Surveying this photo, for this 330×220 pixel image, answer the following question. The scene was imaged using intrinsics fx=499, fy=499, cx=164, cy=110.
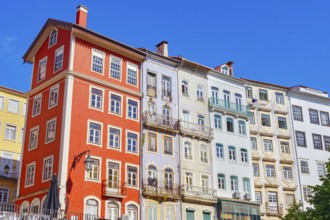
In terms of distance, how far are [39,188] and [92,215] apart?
6.02 metres

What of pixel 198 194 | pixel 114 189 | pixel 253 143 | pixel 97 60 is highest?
pixel 97 60

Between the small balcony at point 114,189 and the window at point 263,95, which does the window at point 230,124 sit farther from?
the small balcony at point 114,189

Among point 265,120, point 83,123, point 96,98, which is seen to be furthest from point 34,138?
point 265,120

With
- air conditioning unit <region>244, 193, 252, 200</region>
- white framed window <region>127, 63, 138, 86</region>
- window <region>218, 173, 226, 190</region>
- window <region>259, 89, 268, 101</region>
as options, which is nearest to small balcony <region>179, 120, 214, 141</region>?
window <region>218, 173, 226, 190</region>

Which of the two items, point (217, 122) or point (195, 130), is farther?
point (217, 122)

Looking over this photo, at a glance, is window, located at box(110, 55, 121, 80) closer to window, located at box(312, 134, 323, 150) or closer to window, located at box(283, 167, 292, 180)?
window, located at box(283, 167, 292, 180)

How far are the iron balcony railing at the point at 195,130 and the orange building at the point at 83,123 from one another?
4.85 meters

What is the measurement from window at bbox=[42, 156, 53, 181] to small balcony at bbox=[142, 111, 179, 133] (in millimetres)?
8693

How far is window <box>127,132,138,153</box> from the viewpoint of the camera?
133 feet

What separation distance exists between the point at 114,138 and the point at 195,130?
355 inches

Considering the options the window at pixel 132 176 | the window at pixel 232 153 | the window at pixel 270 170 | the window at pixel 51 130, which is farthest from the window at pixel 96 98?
the window at pixel 270 170

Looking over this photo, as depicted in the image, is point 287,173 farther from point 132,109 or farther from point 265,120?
point 132,109

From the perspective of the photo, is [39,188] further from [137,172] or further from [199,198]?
[199,198]

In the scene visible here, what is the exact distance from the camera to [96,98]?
39531 millimetres
